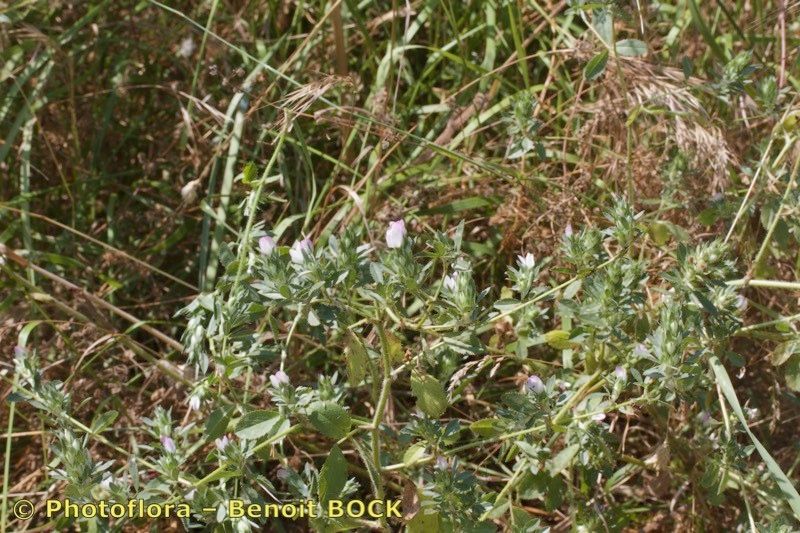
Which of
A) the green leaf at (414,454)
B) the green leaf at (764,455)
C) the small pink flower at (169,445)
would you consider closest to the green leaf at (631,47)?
the green leaf at (764,455)

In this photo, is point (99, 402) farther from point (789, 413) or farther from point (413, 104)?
point (789, 413)

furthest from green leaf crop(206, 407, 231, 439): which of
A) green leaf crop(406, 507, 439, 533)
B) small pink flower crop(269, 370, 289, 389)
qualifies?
green leaf crop(406, 507, 439, 533)

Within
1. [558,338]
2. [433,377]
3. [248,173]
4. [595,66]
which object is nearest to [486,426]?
[433,377]

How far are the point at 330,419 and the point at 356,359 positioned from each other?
0.10 metres

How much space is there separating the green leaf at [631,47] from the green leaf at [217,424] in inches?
37.1

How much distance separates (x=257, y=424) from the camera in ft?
4.93

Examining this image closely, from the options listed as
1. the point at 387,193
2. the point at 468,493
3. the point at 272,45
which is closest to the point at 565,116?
the point at 387,193

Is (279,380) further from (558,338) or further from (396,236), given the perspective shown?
(558,338)

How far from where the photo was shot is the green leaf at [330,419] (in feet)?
4.88

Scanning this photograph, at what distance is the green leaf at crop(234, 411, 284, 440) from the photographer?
4.88 ft

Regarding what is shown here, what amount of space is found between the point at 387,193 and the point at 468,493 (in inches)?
34.4

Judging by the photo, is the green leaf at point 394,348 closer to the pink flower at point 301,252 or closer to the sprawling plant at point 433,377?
the sprawling plant at point 433,377

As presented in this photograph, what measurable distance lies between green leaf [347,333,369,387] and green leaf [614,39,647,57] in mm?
742

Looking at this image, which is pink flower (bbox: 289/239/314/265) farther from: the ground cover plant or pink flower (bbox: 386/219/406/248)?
pink flower (bbox: 386/219/406/248)
